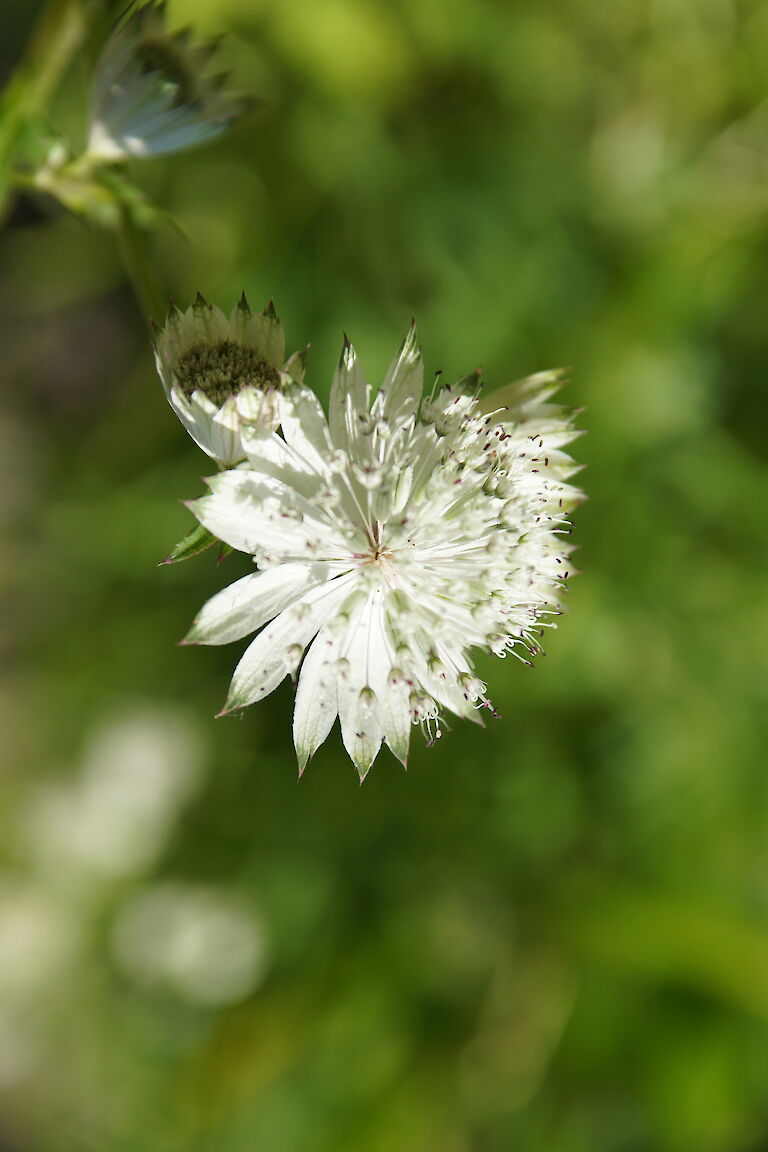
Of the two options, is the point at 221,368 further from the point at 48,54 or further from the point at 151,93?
the point at 48,54

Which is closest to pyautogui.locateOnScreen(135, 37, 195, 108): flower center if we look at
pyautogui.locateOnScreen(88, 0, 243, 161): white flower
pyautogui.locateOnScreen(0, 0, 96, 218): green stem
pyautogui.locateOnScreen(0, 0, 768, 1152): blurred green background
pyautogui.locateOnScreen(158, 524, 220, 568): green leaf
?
pyautogui.locateOnScreen(88, 0, 243, 161): white flower

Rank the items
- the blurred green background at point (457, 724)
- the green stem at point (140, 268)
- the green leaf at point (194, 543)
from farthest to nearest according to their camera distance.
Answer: the blurred green background at point (457, 724)
the green stem at point (140, 268)
the green leaf at point (194, 543)

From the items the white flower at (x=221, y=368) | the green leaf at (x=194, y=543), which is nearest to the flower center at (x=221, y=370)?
the white flower at (x=221, y=368)

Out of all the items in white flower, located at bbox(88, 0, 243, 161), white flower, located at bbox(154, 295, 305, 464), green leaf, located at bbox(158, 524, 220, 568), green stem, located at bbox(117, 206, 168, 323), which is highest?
white flower, located at bbox(88, 0, 243, 161)

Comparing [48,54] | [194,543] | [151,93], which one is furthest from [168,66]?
[194,543]

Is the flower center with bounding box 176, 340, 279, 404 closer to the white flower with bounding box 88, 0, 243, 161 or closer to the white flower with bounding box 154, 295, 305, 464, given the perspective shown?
the white flower with bounding box 154, 295, 305, 464

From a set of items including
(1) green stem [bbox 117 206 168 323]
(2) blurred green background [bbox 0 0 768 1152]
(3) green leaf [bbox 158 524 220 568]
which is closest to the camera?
(3) green leaf [bbox 158 524 220 568]

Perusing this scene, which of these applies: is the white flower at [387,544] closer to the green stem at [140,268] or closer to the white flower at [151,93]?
the green stem at [140,268]

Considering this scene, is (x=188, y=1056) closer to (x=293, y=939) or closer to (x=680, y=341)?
(x=293, y=939)
